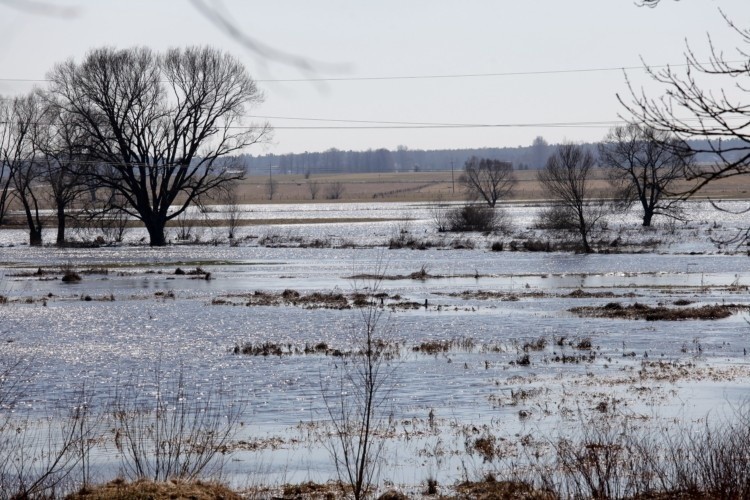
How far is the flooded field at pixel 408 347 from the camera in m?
16.2

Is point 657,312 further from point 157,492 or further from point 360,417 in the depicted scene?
point 157,492

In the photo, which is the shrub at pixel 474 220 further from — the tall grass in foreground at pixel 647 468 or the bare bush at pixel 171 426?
the tall grass in foreground at pixel 647 468

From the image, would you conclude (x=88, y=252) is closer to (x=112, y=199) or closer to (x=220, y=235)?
(x=112, y=199)

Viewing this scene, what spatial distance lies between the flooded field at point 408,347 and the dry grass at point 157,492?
2.11 meters

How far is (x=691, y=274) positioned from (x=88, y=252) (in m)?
43.6

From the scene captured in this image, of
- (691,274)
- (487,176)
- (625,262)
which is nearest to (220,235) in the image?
(625,262)

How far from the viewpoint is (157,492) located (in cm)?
1073

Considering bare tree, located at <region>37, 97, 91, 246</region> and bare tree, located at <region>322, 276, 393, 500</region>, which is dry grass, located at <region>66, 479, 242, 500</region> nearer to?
bare tree, located at <region>322, 276, 393, 500</region>

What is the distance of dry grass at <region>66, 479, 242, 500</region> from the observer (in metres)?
10.7

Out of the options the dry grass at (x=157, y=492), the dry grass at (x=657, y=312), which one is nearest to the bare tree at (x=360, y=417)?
the dry grass at (x=157, y=492)

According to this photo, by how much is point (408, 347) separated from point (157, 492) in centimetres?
1526

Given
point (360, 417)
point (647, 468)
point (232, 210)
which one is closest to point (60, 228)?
point (232, 210)

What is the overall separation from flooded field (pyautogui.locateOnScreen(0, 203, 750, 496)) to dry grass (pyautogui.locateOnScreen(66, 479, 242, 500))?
6.94 ft

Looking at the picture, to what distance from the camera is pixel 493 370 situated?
72.6 ft
